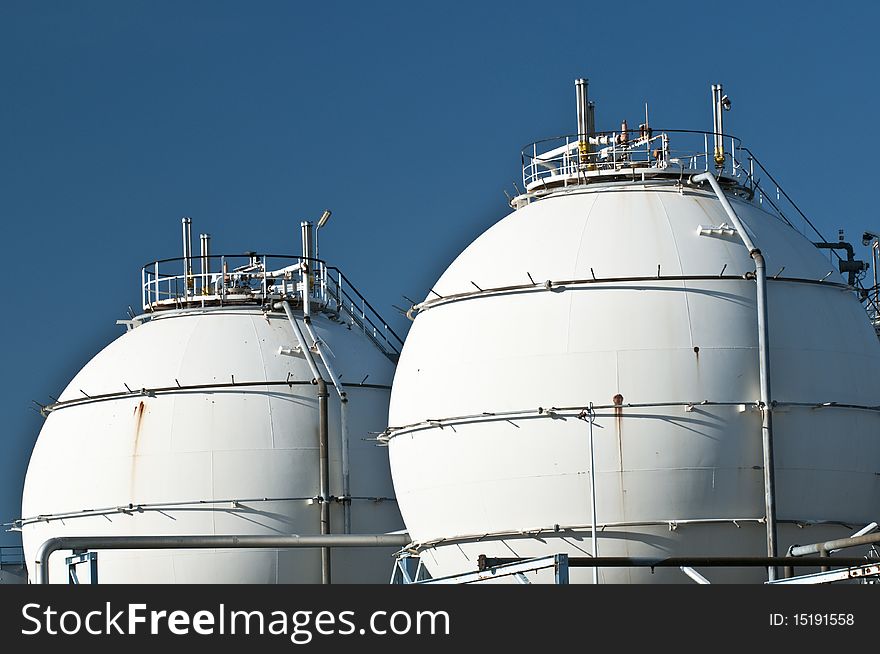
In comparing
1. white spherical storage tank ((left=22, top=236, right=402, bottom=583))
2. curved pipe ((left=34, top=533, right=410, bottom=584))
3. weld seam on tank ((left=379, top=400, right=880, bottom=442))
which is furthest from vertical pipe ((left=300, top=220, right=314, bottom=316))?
weld seam on tank ((left=379, top=400, right=880, bottom=442))

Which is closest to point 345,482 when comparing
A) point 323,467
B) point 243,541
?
point 323,467

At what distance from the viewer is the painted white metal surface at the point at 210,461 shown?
31.5 m

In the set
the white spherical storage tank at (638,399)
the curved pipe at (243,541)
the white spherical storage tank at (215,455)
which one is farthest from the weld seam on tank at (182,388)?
the white spherical storage tank at (638,399)

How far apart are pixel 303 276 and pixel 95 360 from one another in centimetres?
409

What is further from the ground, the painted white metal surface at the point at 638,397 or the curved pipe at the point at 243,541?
the painted white metal surface at the point at 638,397

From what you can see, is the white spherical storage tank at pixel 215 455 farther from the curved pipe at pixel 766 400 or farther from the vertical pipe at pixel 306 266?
the curved pipe at pixel 766 400

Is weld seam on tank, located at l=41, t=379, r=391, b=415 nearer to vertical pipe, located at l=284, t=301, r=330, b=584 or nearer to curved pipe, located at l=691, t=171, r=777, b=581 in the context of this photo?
vertical pipe, located at l=284, t=301, r=330, b=584

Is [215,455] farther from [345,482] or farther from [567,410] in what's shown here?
[567,410]

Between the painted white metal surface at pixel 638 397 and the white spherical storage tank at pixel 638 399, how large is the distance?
3 cm

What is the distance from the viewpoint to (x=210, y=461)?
31.7 meters

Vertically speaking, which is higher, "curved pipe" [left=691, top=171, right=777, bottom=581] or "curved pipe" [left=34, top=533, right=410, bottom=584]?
"curved pipe" [left=691, top=171, right=777, bottom=581]

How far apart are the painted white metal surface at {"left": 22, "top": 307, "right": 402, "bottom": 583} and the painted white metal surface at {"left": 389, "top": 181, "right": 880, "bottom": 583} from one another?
5.88 meters

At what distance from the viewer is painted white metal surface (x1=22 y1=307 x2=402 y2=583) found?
31547 mm

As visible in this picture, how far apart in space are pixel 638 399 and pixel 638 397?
3cm
